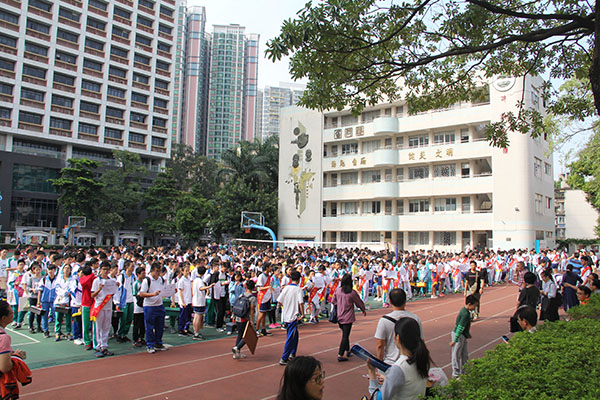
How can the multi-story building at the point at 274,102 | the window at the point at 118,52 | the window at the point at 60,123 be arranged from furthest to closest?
1. the multi-story building at the point at 274,102
2. the window at the point at 118,52
3. the window at the point at 60,123

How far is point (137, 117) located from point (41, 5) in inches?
576

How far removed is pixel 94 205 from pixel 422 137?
3048 cm


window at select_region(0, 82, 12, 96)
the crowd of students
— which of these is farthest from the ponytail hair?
window at select_region(0, 82, 12, 96)

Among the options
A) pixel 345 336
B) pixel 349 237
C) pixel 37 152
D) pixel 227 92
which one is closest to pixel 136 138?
pixel 37 152

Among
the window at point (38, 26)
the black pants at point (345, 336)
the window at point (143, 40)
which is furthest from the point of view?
the window at point (143, 40)

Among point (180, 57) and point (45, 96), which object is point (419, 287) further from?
point (180, 57)

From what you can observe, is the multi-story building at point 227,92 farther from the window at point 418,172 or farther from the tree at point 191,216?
the window at point 418,172

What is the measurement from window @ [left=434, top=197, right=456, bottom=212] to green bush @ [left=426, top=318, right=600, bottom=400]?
31.3 meters

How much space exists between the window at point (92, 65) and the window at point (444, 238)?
1606 inches

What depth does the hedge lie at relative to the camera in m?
3.00

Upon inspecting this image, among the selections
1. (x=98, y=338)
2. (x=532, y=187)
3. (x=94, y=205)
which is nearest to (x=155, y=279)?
(x=98, y=338)

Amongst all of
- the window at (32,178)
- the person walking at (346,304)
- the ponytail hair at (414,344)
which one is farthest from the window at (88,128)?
the ponytail hair at (414,344)

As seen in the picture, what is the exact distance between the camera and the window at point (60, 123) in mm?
43688

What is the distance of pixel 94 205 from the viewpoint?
38.7 m
